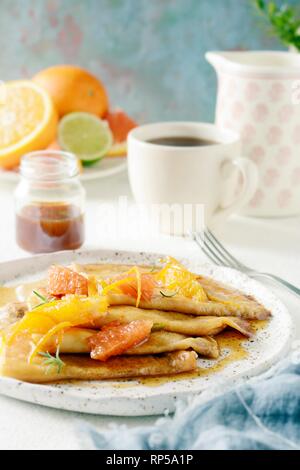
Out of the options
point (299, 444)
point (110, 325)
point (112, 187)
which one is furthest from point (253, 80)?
point (299, 444)

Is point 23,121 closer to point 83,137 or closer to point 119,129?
point 83,137

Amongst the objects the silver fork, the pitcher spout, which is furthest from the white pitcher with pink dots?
the silver fork

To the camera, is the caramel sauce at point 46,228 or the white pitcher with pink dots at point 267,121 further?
the white pitcher with pink dots at point 267,121

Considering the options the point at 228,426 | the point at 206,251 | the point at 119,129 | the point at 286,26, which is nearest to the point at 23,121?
the point at 119,129

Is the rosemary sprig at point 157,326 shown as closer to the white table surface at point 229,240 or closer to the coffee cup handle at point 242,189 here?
the white table surface at point 229,240

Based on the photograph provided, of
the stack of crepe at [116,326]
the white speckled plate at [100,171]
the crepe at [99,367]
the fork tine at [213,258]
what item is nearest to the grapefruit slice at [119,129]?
the white speckled plate at [100,171]

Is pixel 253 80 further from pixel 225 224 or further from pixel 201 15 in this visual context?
pixel 201 15

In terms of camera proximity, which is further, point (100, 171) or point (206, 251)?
point (100, 171)
